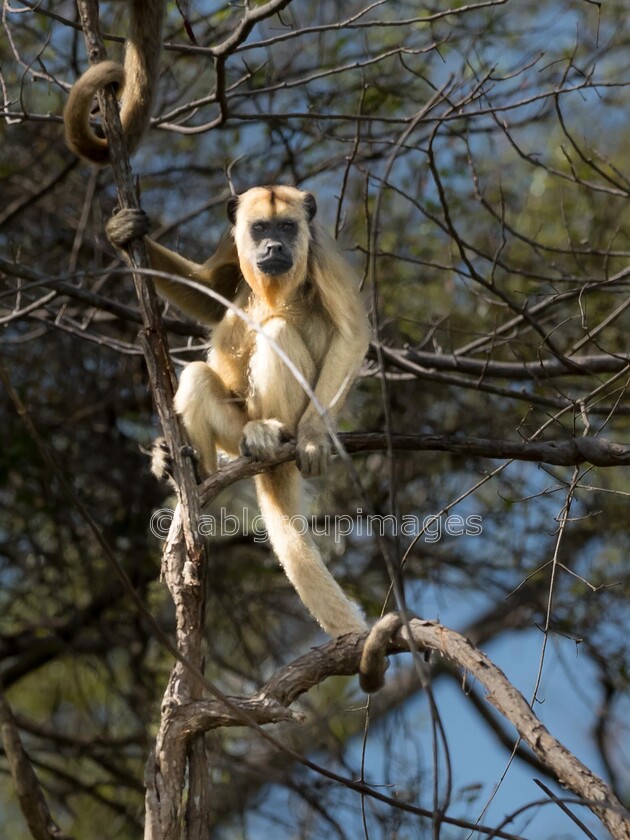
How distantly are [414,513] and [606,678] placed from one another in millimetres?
1927

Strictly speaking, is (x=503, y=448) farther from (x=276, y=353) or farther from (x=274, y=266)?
(x=274, y=266)

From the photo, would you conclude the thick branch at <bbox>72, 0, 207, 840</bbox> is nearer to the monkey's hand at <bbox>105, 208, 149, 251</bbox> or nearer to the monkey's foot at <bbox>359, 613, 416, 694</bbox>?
the monkey's hand at <bbox>105, 208, 149, 251</bbox>

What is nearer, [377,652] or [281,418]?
[377,652]

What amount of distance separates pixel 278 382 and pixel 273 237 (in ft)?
2.91

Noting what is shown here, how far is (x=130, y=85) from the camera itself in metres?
5.18

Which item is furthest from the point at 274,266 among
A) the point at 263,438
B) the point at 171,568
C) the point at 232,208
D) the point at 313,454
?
the point at 171,568

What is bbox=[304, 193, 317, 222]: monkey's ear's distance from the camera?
6309 mm

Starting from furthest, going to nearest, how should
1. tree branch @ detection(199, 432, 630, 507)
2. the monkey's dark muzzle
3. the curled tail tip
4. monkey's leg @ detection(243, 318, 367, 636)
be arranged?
1. the monkey's dark muzzle
2. monkey's leg @ detection(243, 318, 367, 636)
3. the curled tail tip
4. tree branch @ detection(199, 432, 630, 507)

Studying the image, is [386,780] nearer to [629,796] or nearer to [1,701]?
[1,701]

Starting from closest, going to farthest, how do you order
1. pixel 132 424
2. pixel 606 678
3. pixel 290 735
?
pixel 290 735
pixel 606 678
pixel 132 424

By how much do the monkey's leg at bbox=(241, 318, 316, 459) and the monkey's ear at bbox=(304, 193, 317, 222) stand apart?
2.57ft

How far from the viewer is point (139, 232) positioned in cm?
504

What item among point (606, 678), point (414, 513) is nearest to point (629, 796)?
point (606, 678)

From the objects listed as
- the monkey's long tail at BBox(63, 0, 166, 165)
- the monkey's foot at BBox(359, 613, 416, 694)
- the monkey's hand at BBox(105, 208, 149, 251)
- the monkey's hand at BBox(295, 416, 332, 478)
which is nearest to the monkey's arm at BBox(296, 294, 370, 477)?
the monkey's hand at BBox(295, 416, 332, 478)
